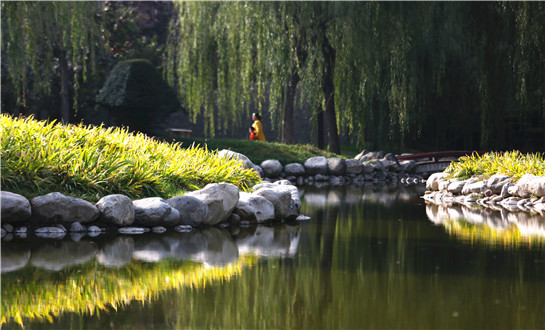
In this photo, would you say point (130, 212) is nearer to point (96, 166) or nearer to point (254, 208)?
point (96, 166)

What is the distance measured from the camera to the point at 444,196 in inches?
535

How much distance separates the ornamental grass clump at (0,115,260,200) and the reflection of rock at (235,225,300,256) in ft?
4.68

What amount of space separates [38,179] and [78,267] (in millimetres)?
2683

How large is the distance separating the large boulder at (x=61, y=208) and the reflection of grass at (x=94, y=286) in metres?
2.01

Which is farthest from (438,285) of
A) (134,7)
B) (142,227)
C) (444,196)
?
(134,7)

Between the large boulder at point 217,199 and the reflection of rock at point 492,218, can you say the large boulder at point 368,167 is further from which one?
the large boulder at point 217,199

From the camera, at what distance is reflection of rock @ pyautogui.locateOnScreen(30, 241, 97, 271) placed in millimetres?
6102

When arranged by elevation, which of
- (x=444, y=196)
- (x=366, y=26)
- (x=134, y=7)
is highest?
(x=134, y=7)

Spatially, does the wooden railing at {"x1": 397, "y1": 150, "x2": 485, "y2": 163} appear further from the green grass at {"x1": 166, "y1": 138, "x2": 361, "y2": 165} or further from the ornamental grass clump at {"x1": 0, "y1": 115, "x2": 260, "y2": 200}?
the ornamental grass clump at {"x1": 0, "y1": 115, "x2": 260, "y2": 200}

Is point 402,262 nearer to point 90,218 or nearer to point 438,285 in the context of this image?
point 438,285

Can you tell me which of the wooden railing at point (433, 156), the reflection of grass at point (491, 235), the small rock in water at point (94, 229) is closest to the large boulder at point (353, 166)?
the wooden railing at point (433, 156)

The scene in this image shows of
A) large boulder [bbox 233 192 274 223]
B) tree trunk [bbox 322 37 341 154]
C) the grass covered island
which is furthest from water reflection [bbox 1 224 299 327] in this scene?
tree trunk [bbox 322 37 341 154]

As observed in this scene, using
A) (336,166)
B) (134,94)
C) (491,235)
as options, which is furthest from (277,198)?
(134,94)

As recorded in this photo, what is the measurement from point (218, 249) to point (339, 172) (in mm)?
12382
